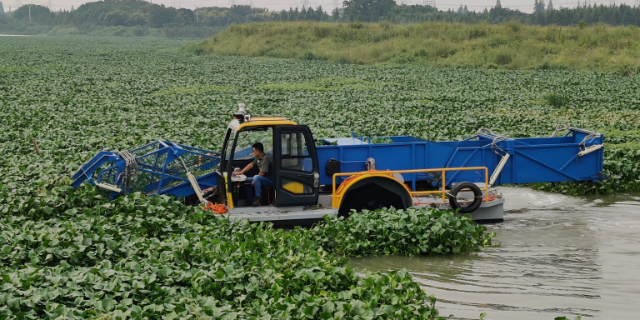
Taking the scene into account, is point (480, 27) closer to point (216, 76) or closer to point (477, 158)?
point (216, 76)

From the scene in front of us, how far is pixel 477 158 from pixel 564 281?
12.0 ft

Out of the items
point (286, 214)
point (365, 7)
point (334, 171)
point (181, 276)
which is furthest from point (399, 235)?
point (365, 7)

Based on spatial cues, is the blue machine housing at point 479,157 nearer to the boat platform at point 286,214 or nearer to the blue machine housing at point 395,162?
the blue machine housing at point 395,162

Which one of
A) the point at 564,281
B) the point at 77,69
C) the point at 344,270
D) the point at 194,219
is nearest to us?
the point at 344,270

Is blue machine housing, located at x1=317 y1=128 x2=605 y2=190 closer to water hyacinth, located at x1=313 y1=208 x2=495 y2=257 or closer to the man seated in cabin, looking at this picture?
the man seated in cabin

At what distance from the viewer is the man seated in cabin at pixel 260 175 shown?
34.0 ft

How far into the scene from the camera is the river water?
731cm

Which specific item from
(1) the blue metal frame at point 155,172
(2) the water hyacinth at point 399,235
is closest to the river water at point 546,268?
(2) the water hyacinth at point 399,235

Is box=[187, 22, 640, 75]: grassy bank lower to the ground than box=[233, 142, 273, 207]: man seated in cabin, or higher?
higher

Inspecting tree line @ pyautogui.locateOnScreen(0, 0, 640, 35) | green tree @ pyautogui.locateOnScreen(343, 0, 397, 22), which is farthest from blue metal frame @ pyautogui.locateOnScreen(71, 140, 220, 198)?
green tree @ pyautogui.locateOnScreen(343, 0, 397, 22)

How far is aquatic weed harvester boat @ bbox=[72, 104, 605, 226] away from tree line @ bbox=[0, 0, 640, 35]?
1948 inches

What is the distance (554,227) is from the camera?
11.0 m

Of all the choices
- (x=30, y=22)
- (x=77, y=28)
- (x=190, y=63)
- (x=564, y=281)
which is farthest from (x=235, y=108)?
(x=30, y=22)

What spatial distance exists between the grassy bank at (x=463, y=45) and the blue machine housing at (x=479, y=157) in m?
27.5
